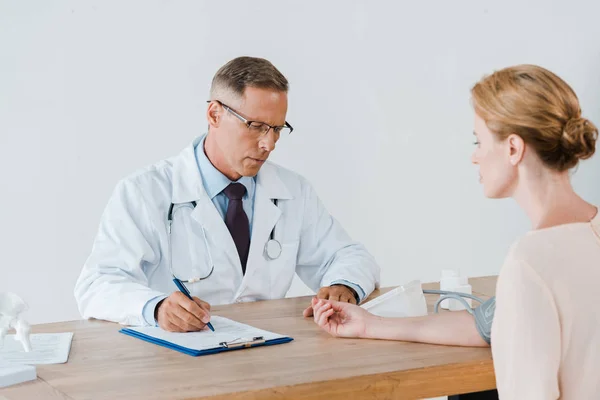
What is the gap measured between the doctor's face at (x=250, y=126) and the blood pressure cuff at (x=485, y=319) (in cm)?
96

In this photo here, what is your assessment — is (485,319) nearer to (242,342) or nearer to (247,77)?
(242,342)

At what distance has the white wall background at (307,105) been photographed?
3680 mm

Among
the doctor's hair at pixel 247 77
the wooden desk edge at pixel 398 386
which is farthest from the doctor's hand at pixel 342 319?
the doctor's hair at pixel 247 77

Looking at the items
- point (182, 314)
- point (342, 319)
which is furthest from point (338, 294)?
point (182, 314)

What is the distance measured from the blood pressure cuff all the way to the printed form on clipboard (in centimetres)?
45

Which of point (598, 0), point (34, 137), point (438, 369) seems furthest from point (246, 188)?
point (598, 0)

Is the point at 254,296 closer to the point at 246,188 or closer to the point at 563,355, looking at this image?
the point at 246,188

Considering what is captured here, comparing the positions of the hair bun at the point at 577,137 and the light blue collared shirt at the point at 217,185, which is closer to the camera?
the hair bun at the point at 577,137

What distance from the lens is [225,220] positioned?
2643 millimetres

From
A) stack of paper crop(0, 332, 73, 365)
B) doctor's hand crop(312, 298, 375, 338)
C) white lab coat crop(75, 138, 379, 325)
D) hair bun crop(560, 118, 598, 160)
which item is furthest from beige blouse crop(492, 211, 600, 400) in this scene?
white lab coat crop(75, 138, 379, 325)

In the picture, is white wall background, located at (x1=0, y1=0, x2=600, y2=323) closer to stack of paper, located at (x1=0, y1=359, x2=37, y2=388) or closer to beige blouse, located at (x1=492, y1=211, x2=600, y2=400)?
stack of paper, located at (x1=0, y1=359, x2=37, y2=388)

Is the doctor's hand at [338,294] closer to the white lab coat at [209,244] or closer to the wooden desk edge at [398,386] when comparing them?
the white lab coat at [209,244]

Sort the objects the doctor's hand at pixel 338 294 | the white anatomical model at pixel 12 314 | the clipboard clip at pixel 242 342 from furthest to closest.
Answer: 1. the doctor's hand at pixel 338 294
2. the clipboard clip at pixel 242 342
3. the white anatomical model at pixel 12 314

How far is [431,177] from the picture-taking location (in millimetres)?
4531
